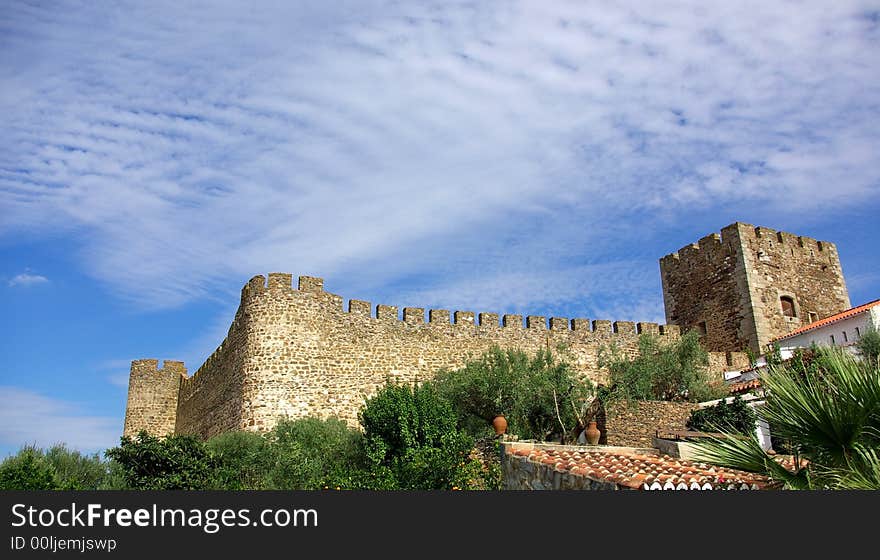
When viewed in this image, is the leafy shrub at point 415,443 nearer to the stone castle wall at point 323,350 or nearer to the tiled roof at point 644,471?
the tiled roof at point 644,471

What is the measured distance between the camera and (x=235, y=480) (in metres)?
16.0

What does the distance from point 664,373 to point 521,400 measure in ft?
22.1

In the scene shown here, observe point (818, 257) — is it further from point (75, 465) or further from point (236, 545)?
point (236, 545)

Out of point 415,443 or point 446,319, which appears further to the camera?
point 446,319

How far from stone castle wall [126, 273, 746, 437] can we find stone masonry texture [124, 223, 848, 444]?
0.03m

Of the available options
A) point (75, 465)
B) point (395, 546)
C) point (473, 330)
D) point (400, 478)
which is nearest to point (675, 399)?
point (473, 330)

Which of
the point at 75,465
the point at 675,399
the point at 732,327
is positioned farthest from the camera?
the point at 732,327

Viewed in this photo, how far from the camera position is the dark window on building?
28.7m

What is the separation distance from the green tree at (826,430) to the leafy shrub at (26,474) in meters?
13.8

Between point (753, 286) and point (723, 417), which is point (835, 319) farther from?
point (723, 417)

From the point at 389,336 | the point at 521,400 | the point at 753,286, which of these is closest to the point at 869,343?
the point at 753,286

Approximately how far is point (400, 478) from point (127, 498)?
9029mm

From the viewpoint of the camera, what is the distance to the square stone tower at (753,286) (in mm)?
28125

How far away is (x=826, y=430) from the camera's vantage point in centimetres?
720
